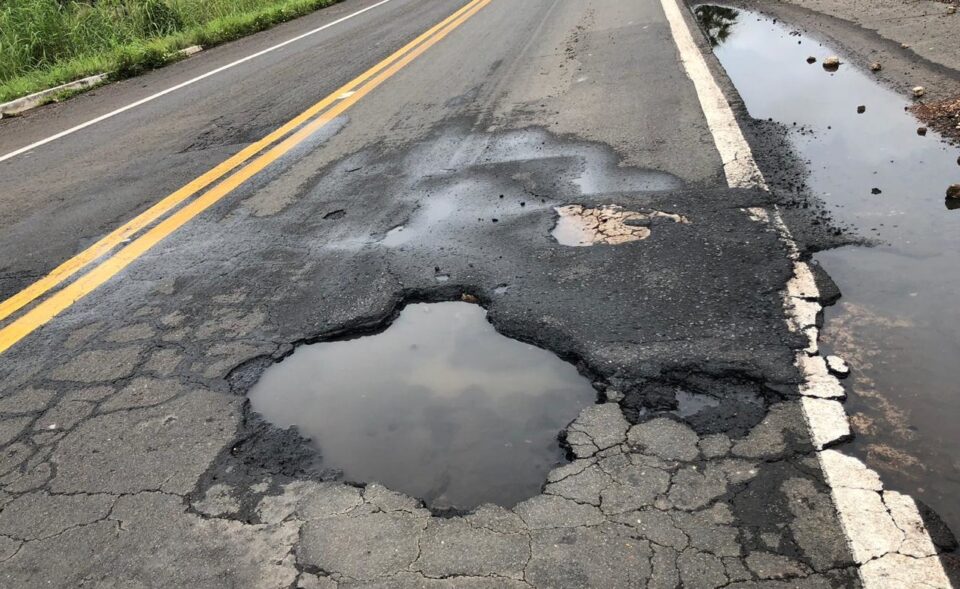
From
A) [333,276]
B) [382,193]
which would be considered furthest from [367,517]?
[382,193]

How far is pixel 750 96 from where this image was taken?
622 centimetres

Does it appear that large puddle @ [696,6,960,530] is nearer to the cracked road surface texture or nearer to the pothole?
the cracked road surface texture

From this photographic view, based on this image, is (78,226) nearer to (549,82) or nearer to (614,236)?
(614,236)

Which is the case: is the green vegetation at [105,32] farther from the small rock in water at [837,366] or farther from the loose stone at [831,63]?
the small rock in water at [837,366]

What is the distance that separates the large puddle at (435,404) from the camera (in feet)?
8.64

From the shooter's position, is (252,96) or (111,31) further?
(111,31)

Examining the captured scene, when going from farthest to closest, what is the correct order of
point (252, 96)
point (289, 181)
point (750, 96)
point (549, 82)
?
point (252, 96)
point (549, 82)
point (750, 96)
point (289, 181)

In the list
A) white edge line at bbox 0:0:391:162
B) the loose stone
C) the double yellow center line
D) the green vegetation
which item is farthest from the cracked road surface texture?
the green vegetation

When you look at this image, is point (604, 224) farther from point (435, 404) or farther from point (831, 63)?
point (831, 63)

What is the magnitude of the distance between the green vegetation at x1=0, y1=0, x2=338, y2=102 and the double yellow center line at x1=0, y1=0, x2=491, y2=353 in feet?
18.4

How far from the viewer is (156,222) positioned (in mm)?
5004

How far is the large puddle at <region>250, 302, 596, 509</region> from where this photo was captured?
2.63m

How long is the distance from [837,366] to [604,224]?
161 centimetres

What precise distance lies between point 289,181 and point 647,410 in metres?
3.64
